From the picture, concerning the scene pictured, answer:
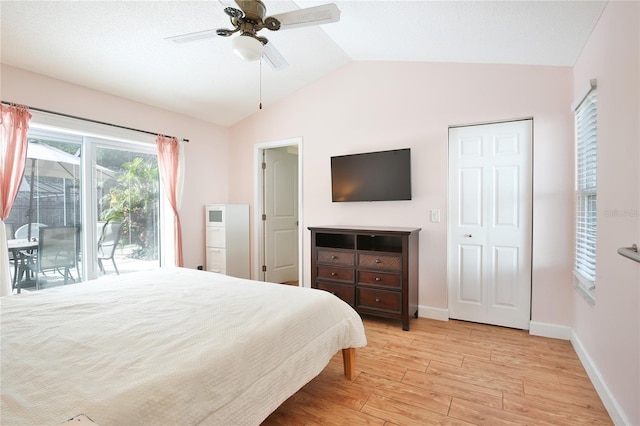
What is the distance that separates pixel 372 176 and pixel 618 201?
2.16m

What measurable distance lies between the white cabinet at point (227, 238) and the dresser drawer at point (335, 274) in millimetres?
1470

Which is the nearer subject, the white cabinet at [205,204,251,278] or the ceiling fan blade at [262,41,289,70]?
the ceiling fan blade at [262,41,289,70]

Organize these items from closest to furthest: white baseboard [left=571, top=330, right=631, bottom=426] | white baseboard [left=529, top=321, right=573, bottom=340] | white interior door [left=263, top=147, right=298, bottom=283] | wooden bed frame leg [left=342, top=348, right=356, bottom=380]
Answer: white baseboard [left=571, top=330, right=631, bottom=426] < wooden bed frame leg [left=342, top=348, right=356, bottom=380] < white baseboard [left=529, top=321, right=573, bottom=340] < white interior door [left=263, top=147, right=298, bottom=283]

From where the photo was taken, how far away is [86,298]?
6.18 feet

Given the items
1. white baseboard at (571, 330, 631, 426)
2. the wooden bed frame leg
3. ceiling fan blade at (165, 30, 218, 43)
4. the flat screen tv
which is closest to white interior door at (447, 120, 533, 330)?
the flat screen tv

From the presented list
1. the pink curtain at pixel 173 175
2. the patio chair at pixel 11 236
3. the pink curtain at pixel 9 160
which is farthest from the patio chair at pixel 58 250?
the pink curtain at pixel 173 175

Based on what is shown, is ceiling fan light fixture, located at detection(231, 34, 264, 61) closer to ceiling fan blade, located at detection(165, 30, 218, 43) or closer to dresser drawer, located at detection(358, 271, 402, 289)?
ceiling fan blade, located at detection(165, 30, 218, 43)

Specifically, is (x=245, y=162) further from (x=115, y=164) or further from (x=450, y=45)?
(x=450, y=45)

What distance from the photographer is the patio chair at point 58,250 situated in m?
2.96

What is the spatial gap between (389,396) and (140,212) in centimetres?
346

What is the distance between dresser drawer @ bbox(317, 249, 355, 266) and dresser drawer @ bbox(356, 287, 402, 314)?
311 mm

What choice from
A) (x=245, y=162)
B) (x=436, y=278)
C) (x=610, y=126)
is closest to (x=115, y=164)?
(x=245, y=162)

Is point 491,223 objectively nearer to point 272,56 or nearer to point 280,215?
point 272,56

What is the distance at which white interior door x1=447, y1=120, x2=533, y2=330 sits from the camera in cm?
293
